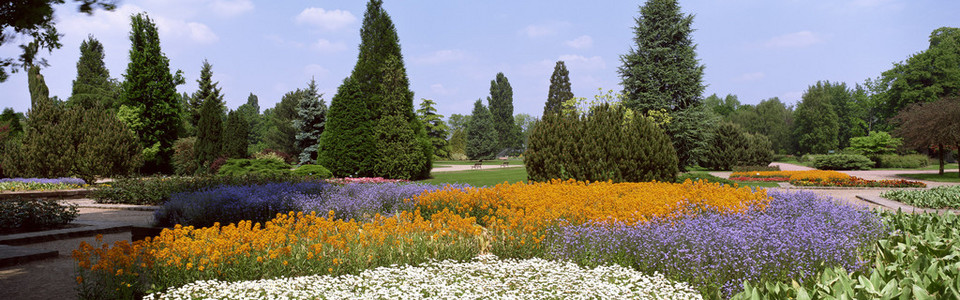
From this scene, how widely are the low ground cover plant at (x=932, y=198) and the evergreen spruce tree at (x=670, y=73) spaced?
12.8 meters

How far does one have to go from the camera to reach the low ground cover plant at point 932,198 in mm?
10281

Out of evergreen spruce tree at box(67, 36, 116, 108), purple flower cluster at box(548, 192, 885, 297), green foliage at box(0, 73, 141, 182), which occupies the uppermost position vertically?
evergreen spruce tree at box(67, 36, 116, 108)

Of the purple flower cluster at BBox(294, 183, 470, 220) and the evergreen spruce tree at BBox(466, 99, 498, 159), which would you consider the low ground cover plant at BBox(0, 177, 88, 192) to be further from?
the evergreen spruce tree at BBox(466, 99, 498, 159)

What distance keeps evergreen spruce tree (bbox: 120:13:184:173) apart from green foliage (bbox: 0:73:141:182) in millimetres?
5980

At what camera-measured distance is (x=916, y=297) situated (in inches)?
111

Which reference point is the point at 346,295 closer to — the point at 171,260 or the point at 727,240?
the point at 171,260

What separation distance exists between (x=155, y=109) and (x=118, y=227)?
20852mm

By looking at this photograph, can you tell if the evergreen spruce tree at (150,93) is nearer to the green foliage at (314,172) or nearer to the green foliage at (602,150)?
the green foliage at (314,172)

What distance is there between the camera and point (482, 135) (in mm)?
58094

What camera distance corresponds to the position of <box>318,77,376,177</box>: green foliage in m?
19.8

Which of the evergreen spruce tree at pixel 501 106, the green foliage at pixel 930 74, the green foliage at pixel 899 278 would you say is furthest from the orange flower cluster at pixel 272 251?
the evergreen spruce tree at pixel 501 106

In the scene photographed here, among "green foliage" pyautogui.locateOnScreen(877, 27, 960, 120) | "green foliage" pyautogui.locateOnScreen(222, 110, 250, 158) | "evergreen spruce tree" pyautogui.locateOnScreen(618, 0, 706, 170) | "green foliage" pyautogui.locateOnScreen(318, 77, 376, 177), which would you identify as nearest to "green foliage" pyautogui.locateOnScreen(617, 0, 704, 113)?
"evergreen spruce tree" pyautogui.locateOnScreen(618, 0, 706, 170)

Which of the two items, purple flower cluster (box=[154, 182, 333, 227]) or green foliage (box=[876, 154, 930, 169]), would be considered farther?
green foliage (box=[876, 154, 930, 169])

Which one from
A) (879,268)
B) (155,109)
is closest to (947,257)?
(879,268)
